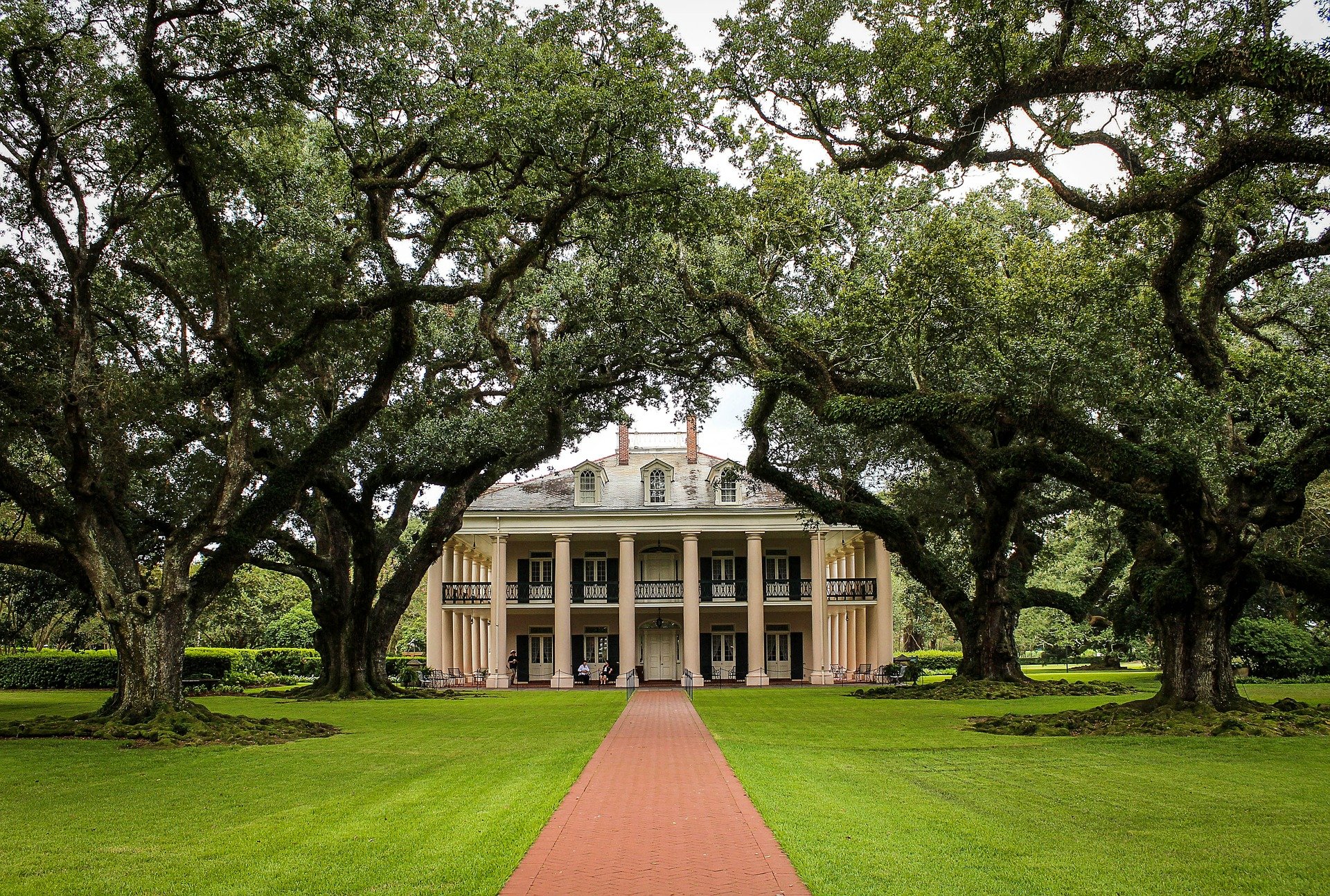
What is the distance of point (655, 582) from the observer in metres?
39.1

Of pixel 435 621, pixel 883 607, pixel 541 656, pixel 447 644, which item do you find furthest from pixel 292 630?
pixel 883 607

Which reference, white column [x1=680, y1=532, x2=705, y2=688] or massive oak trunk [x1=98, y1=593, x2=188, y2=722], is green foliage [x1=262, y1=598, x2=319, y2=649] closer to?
white column [x1=680, y1=532, x2=705, y2=688]

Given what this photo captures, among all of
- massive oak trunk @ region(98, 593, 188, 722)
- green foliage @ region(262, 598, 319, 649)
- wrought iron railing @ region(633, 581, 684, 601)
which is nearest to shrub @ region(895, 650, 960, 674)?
wrought iron railing @ region(633, 581, 684, 601)

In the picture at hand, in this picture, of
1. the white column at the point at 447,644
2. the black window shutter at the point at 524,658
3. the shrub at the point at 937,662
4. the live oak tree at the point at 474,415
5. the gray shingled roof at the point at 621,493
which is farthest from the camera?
the shrub at the point at 937,662

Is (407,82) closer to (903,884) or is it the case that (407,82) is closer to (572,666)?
(903,884)

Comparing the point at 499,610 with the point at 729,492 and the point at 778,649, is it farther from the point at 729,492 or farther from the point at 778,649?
the point at 778,649

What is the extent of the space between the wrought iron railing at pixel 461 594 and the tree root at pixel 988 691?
16641 mm

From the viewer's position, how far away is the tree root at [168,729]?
14.4 m

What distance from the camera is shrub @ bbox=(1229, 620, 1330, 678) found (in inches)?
1169

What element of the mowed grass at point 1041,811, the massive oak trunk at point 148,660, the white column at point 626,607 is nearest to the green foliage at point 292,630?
the white column at point 626,607

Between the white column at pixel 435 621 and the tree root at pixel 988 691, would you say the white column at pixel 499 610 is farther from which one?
the tree root at pixel 988 691

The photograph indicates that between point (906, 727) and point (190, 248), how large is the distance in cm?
1600

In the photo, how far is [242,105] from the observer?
15859mm

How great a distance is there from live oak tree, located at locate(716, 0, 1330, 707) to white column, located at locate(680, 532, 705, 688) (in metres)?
19.8
